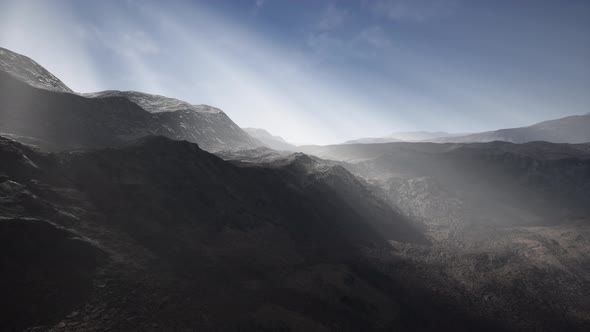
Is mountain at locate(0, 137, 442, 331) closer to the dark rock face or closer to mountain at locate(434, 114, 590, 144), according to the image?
the dark rock face

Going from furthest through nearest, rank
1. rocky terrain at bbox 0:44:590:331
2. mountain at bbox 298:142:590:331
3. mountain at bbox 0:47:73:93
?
mountain at bbox 0:47:73:93 → mountain at bbox 298:142:590:331 → rocky terrain at bbox 0:44:590:331

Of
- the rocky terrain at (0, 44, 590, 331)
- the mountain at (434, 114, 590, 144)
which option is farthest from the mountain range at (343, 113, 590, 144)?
the rocky terrain at (0, 44, 590, 331)

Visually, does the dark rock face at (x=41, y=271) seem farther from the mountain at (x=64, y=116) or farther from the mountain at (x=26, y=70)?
the mountain at (x=26, y=70)

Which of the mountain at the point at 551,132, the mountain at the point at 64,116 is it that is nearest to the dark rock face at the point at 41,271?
the mountain at the point at 64,116

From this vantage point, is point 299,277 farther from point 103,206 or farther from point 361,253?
point 103,206

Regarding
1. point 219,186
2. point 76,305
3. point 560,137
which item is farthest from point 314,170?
point 560,137

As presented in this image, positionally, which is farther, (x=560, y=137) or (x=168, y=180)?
(x=560, y=137)
